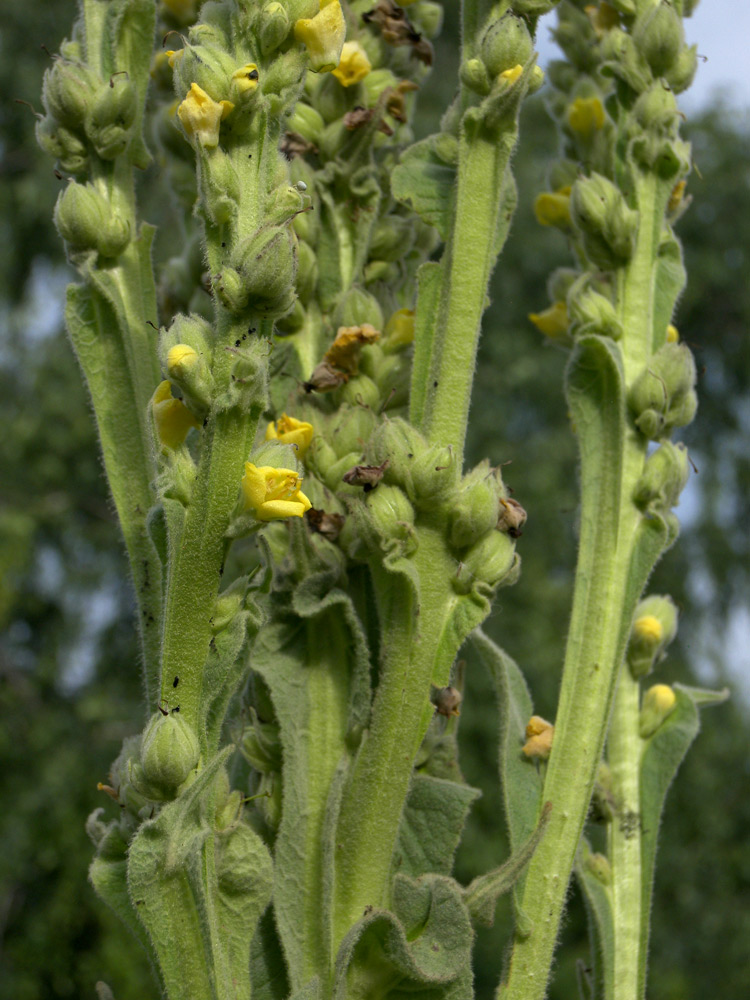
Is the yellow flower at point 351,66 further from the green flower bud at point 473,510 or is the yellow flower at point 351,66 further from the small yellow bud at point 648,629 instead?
the small yellow bud at point 648,629

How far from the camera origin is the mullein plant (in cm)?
71

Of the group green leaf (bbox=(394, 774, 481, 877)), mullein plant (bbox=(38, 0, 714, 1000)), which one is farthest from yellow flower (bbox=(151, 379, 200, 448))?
green leaf (bbox=(394, 774, 481, 877))

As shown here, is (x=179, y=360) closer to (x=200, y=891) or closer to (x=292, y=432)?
(x=292, y=432)

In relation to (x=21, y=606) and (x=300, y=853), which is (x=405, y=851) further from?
(x=21, y=606)

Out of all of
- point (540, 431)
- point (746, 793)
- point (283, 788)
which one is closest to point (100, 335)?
point (283, 788)

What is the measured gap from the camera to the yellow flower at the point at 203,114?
705mm

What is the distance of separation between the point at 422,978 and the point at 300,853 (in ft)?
0.42

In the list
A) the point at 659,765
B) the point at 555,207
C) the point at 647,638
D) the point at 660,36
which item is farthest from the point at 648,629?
the point at 660,36

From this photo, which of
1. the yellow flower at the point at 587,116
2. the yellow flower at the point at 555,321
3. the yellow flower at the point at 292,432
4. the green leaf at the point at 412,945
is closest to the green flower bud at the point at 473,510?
the yellow flower at the point at 292,432

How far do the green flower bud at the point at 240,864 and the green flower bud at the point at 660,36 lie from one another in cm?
78

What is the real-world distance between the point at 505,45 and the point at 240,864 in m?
0.64

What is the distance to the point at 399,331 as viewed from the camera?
99 cm

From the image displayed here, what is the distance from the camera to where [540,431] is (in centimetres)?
688

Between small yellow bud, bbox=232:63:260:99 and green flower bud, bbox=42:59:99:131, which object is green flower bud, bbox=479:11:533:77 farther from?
green flower bud, bbox=42:59:99:131
